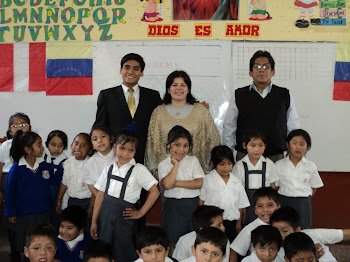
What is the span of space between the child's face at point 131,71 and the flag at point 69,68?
1.16 meters

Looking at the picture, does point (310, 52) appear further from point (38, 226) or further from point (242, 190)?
point (38, 226)

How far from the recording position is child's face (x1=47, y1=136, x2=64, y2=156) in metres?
3.45

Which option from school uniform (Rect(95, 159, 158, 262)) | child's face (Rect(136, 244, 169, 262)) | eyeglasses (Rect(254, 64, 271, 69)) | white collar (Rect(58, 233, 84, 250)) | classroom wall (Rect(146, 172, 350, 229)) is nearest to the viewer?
child's face (Rect(136, 244, 169, 262))

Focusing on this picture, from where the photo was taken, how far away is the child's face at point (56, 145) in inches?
136

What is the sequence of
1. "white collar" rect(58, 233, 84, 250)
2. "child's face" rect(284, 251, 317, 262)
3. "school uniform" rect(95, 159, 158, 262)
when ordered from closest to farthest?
"child's face" rect(284, 251, 317, 262) < "school uniform" rect(95, 159, 158, 262) < "white collar" rect(58, 233, 84, 250)

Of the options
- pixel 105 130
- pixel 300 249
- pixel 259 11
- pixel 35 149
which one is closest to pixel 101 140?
pixel 105 130

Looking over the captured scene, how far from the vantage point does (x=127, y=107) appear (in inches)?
124

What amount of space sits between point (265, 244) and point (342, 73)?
2203 millimetres

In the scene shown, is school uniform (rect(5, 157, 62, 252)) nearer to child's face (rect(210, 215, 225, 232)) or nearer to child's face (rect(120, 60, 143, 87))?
child's face (rect(120, 60, 143, 87))

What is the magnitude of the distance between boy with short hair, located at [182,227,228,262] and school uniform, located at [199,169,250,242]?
1.71 ft

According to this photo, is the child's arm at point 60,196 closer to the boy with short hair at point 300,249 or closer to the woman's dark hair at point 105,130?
the woman's dark hair at point 105,130

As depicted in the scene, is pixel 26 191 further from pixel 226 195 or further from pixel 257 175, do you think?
pixel 257 175

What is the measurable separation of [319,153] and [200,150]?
1559mm

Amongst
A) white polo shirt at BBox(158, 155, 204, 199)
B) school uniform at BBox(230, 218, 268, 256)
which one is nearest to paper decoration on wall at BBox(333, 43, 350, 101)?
white polo shirt at BBox(158, 155, 204, 199)
